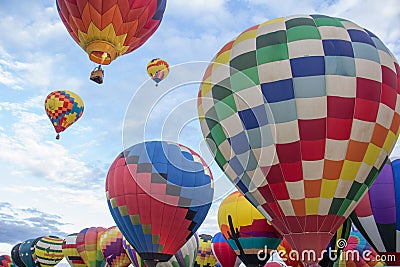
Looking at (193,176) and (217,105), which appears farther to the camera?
(193,176)

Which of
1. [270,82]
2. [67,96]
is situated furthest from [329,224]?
[67,96]

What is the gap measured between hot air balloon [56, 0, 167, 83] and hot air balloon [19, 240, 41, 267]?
1877 centimetres

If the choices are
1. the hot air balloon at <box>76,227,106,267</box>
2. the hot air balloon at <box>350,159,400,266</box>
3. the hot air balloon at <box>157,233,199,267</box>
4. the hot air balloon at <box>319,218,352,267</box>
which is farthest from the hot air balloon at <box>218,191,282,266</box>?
the hot air balloon at <box>76,227,106,267</box>

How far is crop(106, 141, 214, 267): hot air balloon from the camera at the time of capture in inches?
473

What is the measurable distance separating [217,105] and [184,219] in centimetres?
454

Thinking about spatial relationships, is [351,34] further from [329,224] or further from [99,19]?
[99,19]

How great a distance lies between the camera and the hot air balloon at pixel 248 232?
12369 millimetres

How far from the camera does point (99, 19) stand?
31.3 feet

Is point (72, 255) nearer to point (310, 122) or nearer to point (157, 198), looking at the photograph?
point (157, 198)

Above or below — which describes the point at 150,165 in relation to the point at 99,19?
below

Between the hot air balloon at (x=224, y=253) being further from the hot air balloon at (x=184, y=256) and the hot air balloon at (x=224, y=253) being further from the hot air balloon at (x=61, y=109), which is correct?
the hot air balloon at (x=61, y=109)

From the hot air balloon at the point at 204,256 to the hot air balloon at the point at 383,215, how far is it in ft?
34.3

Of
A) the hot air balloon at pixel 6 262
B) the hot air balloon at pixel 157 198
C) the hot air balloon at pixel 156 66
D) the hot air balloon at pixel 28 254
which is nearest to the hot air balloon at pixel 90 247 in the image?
the hot air balloon at pixel 28 254

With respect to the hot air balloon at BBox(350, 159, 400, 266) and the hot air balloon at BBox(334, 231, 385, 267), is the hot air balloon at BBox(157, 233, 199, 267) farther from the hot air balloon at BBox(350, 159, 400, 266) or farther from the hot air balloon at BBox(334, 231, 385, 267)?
the hot air balloon at BBox(350, 159, 400, 266)
